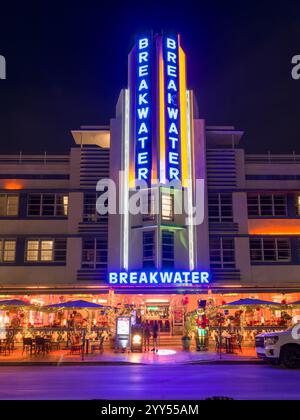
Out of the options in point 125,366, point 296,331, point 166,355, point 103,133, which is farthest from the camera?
point 103,133

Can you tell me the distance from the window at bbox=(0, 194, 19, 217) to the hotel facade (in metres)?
0.07

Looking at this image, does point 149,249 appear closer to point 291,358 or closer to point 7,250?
point 7,250

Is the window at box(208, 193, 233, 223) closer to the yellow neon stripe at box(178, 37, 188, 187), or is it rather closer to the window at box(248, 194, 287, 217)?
the window at box(248, 194, 287, 217)

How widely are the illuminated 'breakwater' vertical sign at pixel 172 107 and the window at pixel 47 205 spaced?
8.18 m

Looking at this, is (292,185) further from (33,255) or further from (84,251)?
(33,255)

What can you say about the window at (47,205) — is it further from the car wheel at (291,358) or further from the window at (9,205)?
the car wheel at (291,358)

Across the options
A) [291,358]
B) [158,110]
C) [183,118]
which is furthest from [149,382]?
[183,118]

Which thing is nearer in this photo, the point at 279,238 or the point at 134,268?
the point at 134,268

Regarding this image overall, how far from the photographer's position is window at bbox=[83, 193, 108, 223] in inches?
1305

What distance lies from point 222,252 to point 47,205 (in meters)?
12.9

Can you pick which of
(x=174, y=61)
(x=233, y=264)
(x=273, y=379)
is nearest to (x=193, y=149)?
(x=174, y=61)

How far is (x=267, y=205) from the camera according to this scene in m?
34.1

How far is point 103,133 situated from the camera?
37.3m

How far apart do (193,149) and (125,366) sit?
17.5m
